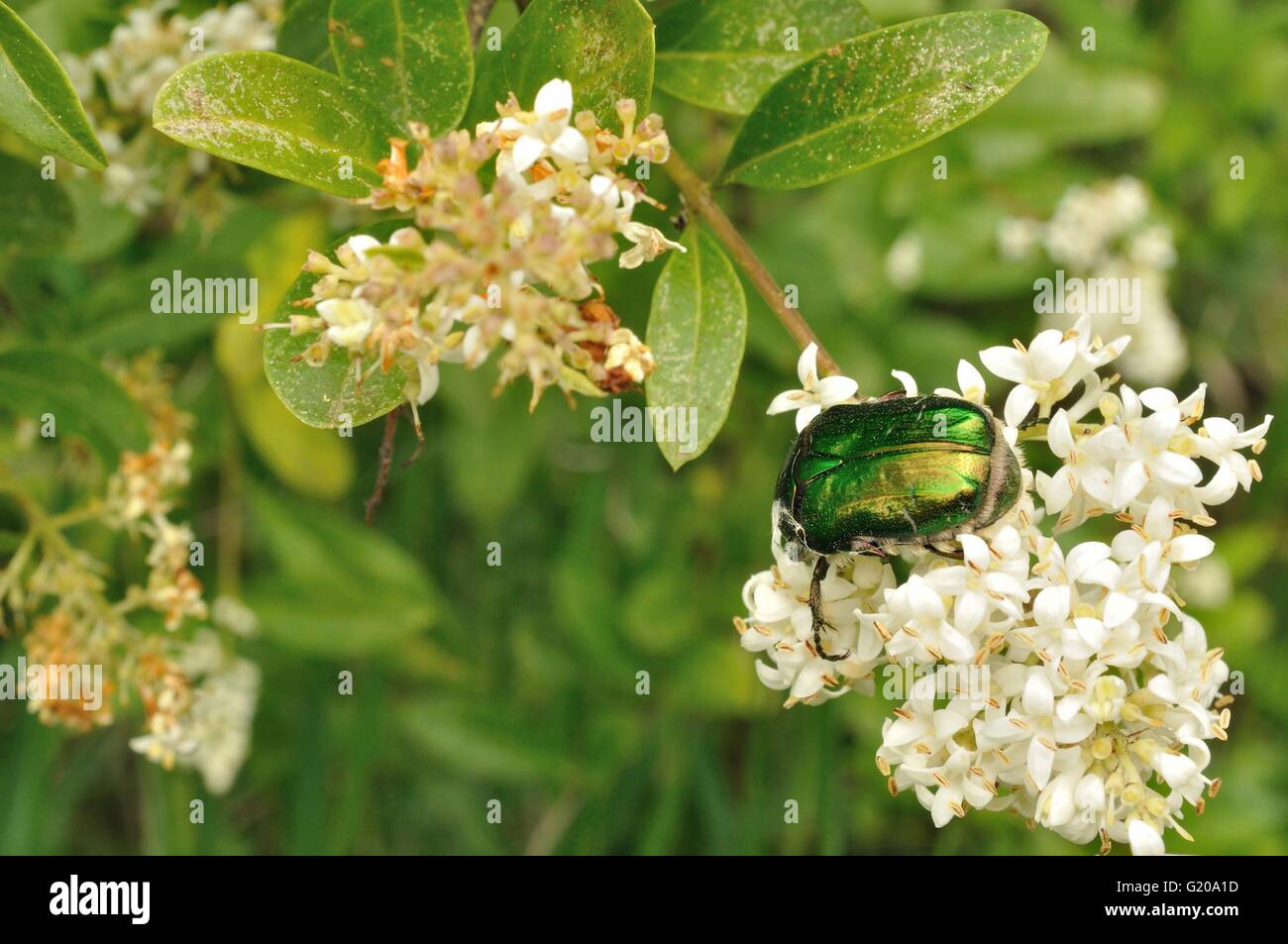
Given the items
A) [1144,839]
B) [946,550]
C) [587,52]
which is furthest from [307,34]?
[1144,839]

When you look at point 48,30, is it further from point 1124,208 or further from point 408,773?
point 1124,208

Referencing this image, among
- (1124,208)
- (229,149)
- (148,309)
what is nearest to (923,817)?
(1124,208)

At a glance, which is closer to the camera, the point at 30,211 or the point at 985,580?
the point at 985,580

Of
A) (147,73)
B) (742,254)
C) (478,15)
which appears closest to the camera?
(742,254)

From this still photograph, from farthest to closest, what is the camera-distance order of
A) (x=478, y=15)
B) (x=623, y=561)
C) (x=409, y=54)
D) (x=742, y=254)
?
(x=623, y=561)
(x=478, y=15)
(x=742, y=254)
(x=409, y=54)

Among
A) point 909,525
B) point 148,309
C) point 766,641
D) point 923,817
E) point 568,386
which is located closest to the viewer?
point 568,386

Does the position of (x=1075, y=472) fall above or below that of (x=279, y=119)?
below

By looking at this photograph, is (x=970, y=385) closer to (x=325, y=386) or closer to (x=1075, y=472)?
(x=1075, y=472)
